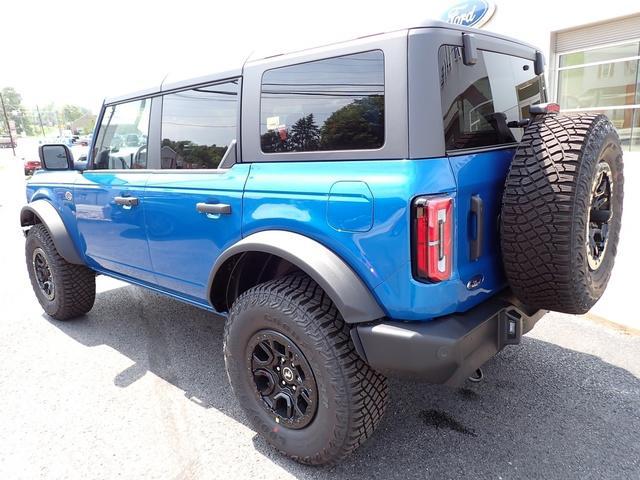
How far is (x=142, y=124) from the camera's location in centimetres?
327

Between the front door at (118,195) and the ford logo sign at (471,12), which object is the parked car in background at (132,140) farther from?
the ford logo sign at (471,12)

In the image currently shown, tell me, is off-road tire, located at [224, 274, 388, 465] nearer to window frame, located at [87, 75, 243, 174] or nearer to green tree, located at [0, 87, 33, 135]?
window frame, located at [87, 75, 243, 174]

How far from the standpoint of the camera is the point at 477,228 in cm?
202

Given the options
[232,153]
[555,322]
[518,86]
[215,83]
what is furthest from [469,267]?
[555,322]

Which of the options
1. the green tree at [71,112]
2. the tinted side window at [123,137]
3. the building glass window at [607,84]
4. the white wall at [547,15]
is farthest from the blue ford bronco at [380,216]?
the green tree at [71,112]

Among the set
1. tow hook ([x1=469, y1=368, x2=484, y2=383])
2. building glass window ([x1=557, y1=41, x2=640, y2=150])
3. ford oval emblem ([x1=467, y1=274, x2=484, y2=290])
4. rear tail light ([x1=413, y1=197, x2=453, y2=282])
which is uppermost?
building glass window ([x1=557, y1=41, x2=640, y2=150])

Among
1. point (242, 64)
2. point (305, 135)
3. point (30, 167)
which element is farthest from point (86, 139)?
point (30, 167)

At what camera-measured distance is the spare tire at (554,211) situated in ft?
6.35

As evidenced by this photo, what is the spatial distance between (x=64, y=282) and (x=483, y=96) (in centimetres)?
359

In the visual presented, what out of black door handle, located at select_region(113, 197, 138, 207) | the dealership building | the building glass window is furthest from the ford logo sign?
black door handle, located at select_region(113, 197, 138, 207)

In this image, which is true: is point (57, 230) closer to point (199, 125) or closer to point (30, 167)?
point (199, 125)

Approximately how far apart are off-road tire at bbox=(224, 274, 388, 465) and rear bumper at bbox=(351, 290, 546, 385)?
0.39ft

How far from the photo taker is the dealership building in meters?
10.1

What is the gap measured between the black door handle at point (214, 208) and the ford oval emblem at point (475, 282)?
1.24 m
